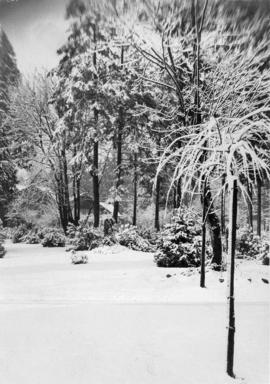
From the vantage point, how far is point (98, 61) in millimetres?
8906

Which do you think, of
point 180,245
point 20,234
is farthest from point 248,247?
point 20,234

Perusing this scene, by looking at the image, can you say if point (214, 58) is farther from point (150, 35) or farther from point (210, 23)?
point (150, 35)

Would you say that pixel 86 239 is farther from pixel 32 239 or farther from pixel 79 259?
pixel 32 239

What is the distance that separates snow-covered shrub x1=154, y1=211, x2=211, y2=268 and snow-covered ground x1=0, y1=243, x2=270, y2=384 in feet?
1.34

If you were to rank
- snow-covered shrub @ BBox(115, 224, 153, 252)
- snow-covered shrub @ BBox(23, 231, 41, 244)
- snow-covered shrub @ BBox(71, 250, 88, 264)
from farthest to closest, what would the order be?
1. snow-covered shrub @ BBox(23, 231, 41, 244)
2. snow-covered shrub @ BBox(115, 224, 153, 252)
3. snow-covered shrub @ BBox(71, 250, 88, 264)

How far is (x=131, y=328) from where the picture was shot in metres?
3.71

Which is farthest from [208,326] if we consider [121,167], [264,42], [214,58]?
[121,167]

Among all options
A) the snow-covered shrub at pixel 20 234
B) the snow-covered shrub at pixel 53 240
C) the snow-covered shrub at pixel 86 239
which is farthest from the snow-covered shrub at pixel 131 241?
the snow-covered shrub at pixel 20 234

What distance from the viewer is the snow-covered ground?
9.21 ft

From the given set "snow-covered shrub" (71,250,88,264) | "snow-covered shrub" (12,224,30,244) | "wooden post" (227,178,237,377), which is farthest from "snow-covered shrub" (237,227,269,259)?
"snow-covered shrub" (12,224,30,244)

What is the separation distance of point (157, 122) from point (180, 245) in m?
6.07

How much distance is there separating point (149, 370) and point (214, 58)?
4.61 m

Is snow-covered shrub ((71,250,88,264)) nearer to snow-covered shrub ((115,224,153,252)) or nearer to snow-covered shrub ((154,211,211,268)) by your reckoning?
snow-covered shrub ((154,211,211,268))

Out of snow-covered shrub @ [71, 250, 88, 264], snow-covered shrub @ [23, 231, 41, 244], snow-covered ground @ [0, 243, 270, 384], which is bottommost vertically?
snow-covered ground @ [0, 243, 270, 384]
